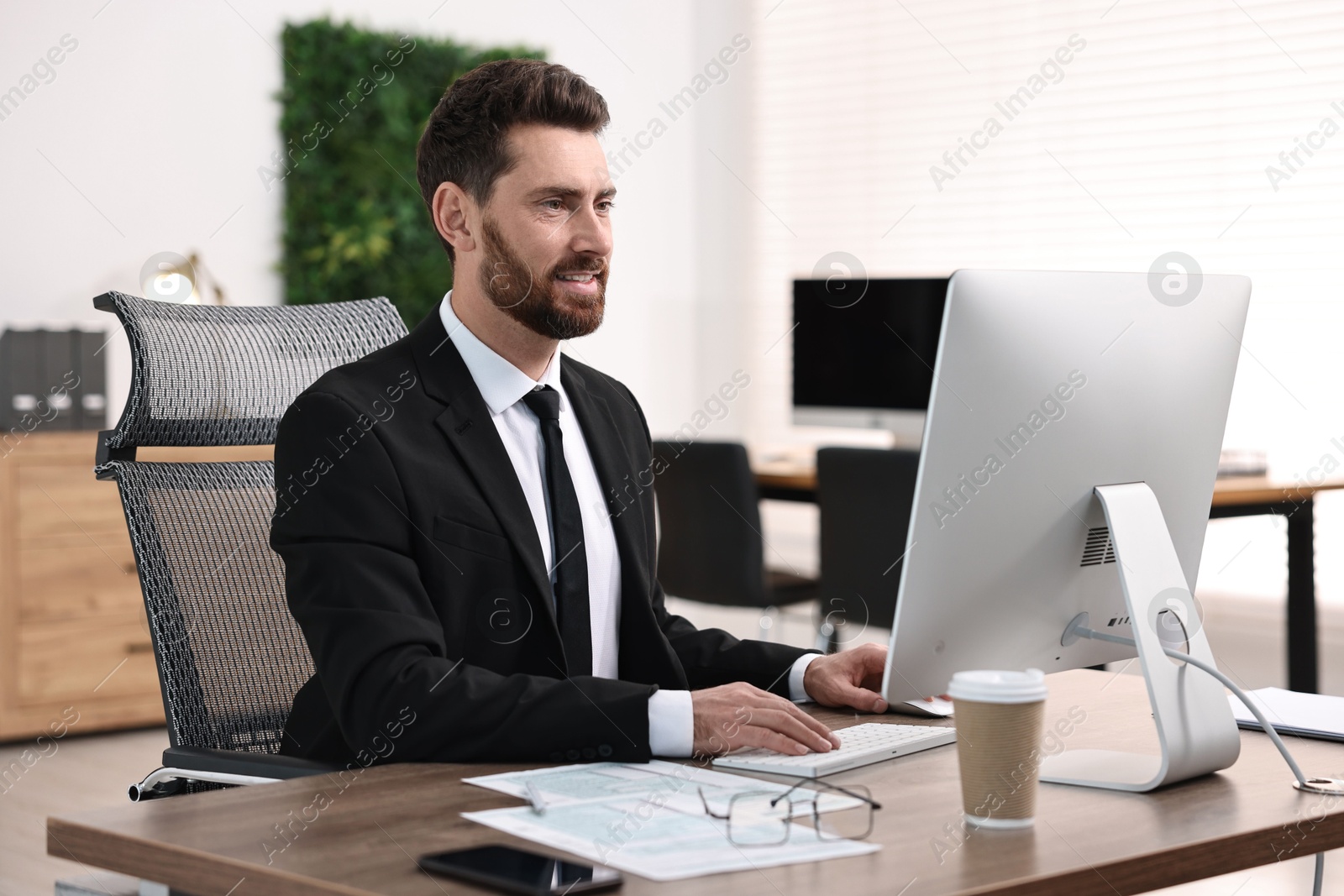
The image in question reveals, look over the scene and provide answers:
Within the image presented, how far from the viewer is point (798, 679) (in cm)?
161

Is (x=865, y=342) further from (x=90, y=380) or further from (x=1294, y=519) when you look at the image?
(x=90, y=380)

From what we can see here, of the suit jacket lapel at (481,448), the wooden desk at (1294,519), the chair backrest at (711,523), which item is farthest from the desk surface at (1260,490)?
the suit jacket lapel at (481,448)

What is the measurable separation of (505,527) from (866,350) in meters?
2.91

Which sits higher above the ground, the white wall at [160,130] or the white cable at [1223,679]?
the white wall at [160,130]

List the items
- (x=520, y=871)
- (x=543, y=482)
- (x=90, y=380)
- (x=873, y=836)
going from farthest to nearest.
Result: (x=90, y=380) < (x=543, y=482) < (x=873, y=836) < (x=520, y=871)

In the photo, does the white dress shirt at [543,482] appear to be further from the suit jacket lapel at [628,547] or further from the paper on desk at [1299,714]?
the paper on desk at [1299,714]

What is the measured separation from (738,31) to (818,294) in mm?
2188

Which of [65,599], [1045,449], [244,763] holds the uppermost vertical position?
[1045,449]

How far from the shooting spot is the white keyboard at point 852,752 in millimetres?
1248

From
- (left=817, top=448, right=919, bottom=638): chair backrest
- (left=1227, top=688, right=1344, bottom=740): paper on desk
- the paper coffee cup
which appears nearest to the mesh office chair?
the paper coffee cup

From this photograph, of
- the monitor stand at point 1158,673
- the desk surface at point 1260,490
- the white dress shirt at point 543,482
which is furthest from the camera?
the desk surface at point 1260,490

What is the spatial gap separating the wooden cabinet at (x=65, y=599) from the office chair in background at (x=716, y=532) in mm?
1531

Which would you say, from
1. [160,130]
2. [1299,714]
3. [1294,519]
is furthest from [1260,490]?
[160,130]

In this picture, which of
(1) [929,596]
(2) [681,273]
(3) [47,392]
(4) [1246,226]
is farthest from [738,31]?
(1) [929,596]
